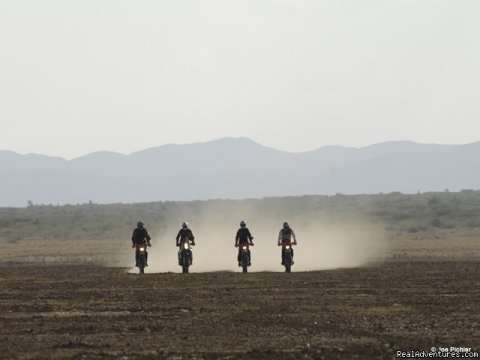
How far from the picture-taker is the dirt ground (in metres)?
16.7

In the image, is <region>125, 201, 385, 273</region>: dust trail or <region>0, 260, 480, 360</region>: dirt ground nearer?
<region>0, 260, 480, 360</region>: dirt ground

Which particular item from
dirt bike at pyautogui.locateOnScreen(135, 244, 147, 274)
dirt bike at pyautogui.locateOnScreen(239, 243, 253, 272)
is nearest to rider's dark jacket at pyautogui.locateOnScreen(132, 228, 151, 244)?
dirt bike at pyautogui.locateOnScreen(135, 244, 147, 274)

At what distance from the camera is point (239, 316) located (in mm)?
21484

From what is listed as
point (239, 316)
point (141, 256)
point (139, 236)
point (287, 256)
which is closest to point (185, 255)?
point (141, 256)

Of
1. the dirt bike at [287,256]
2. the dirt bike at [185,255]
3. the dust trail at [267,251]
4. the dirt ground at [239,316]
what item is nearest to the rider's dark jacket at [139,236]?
the dirt bike at [185,255]

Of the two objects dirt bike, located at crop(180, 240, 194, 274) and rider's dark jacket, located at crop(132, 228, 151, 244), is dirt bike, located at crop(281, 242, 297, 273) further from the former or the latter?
rider's dark jacket, located at crop(132, 228, 151, 244)

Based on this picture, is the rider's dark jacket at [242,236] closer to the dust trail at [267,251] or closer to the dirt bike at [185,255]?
the dirt bike at [185,255]

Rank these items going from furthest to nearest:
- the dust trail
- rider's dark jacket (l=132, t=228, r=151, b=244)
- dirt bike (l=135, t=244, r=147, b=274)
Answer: the dust trail, rider's dark jacket (l=132, t=228, r=151, b=244), dirt bike (l=135, t=244, r=147, b=274)

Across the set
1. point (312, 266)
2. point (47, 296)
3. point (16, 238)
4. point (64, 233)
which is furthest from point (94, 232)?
point (47, 296)

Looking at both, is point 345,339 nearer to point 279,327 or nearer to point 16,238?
point 279,327

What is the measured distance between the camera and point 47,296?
27359 millimetres

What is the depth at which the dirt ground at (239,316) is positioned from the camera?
16.7 meters

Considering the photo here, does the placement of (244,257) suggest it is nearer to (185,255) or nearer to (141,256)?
(185,255)

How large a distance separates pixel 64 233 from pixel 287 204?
3500cm
